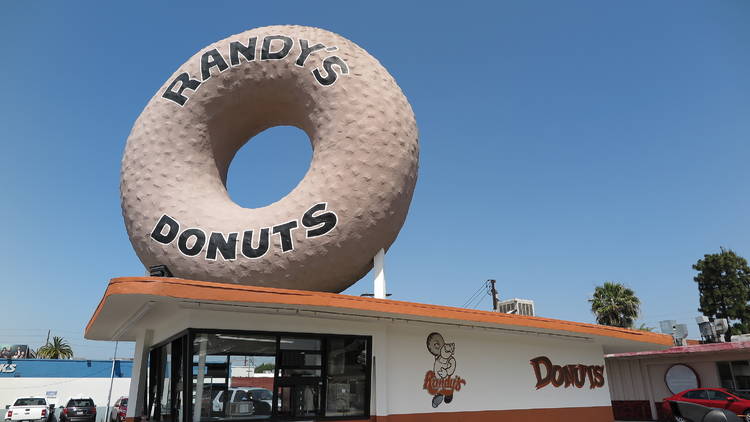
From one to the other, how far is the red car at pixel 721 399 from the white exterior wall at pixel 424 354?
7.08 m

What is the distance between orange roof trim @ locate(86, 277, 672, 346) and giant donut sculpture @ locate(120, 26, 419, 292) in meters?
1.19

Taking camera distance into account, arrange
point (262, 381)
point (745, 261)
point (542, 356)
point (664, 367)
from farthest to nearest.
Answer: point (745, 261)
point (664, 367)
point (542, 356)
point (262, 381)

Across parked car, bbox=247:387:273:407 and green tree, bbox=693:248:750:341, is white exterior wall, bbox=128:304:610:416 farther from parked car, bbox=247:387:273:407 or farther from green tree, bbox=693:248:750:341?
green tree, bbox=693:248:750:341

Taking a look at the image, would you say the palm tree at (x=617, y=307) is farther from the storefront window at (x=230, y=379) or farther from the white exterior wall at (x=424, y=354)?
the storefront window at (x=230, y=379)

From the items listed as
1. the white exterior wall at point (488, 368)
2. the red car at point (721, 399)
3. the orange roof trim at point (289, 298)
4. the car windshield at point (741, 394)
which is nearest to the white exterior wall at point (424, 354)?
the white exterior wall at point (488, 368)

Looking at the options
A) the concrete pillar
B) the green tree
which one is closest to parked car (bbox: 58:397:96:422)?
the concrete pillar

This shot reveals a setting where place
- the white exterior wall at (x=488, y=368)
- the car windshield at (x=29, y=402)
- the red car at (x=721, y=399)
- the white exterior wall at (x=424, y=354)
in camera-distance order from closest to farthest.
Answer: the white exterior wall at (x=424, y=354) < the white exterior wall at (x=488, y=368) < the red car at (x=721, y=399) < the car windshield at (x=29, y=402)

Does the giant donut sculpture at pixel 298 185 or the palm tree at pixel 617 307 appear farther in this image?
the palm tree at pixel 617 307

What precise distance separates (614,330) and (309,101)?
7444 mm

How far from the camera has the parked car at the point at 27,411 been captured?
67.0ft

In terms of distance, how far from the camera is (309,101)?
28.3ft

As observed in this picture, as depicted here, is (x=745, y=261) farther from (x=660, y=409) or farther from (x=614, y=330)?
(x=614, y=330)

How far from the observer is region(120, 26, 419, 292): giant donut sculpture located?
767 cm

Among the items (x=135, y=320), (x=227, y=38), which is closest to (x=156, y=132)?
(x=227, y=38)
